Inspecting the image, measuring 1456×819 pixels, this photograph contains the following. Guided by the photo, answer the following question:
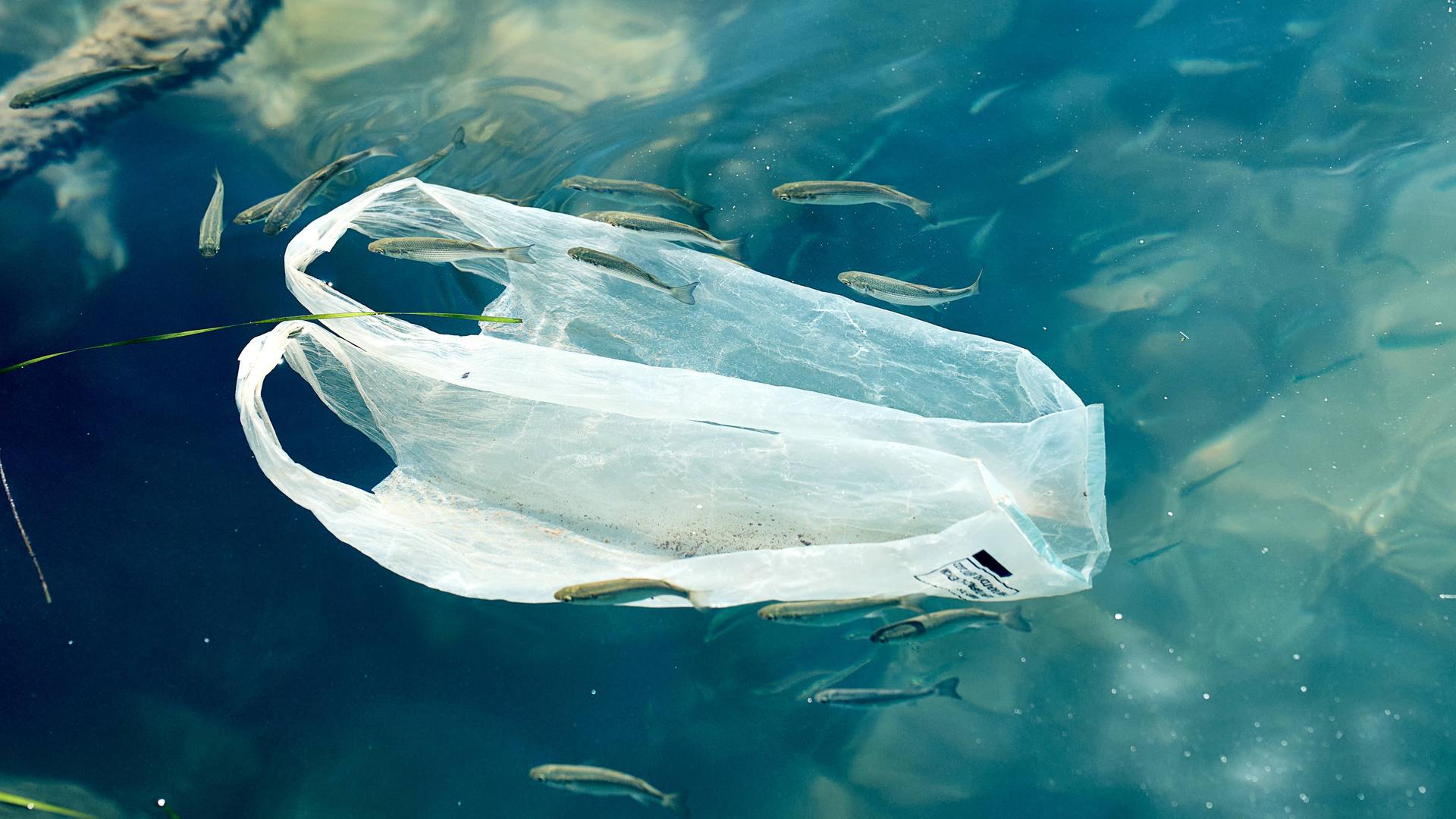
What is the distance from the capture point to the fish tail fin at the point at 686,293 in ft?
8.51

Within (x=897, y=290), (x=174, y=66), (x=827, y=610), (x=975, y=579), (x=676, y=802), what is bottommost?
(x=676, y=802)

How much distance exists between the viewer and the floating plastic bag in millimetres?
2176

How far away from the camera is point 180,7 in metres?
3.21

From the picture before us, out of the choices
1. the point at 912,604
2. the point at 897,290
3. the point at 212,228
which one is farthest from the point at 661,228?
the point at 212,228

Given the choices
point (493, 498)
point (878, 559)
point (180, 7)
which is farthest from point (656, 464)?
point (180, 7)

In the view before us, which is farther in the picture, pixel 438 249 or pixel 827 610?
pixel 438 249

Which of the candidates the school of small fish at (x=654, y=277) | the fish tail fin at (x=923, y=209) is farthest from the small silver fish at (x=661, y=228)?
the fish tail fin at (x=923, y=209)

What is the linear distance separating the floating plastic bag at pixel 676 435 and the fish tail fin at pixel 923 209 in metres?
0.52

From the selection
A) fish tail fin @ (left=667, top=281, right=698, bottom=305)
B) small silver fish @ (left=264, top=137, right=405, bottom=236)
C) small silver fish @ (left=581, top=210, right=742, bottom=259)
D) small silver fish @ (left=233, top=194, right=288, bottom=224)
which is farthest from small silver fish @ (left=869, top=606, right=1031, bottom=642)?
small silver fish @ (left=233, top=194, right=288, bottom=224)

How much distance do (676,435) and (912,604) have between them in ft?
2.90

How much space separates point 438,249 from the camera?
2.46 m

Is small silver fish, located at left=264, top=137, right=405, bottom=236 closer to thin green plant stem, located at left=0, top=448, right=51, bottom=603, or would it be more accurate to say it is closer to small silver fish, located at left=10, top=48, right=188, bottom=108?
small silver fish, located at left=10, top=48, right=188, bottom=108

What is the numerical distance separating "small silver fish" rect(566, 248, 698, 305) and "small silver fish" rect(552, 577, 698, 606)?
100 centimetres

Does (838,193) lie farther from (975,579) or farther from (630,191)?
(975,579)
